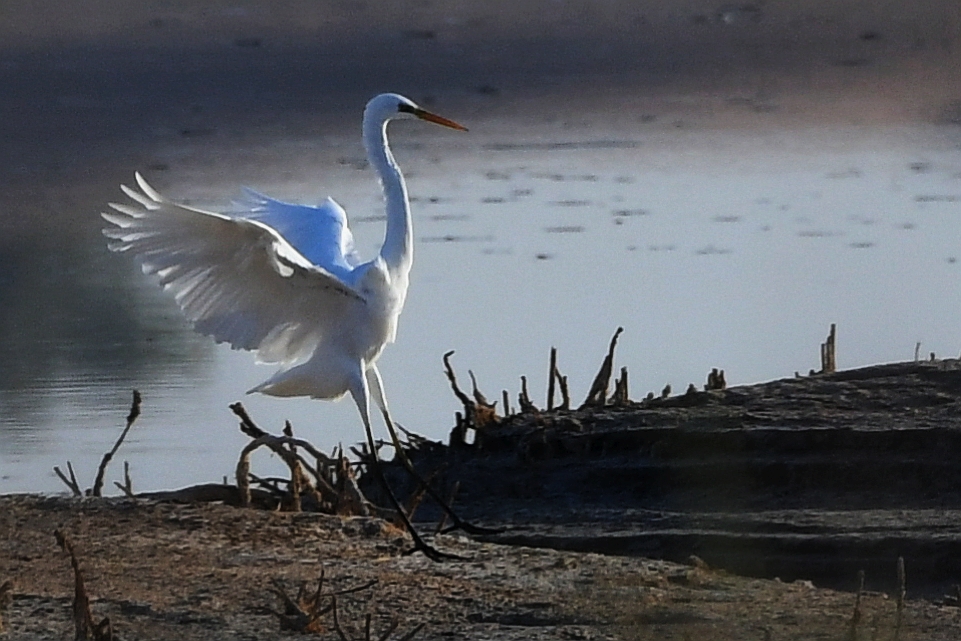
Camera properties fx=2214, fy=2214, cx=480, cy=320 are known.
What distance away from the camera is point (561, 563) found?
18.7 ft

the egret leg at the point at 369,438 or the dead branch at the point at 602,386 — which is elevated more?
the dead branch at the point at 602,386

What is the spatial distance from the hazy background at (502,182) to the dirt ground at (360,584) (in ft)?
4.35

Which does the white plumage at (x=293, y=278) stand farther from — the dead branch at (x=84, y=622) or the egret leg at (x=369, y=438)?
the dead branch at (x=84, y=622)

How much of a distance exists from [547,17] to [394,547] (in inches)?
429

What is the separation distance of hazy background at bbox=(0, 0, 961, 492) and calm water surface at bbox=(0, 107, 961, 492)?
0.02 meters

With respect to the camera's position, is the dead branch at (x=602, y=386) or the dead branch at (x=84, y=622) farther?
the dead branch at (x=602, y=386)

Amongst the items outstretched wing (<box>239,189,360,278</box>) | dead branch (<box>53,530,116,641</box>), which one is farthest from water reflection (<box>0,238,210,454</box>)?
dead branch (<box>53,530,116,641</box>)

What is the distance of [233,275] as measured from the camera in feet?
20.6

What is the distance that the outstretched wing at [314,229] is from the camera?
701 centimetres

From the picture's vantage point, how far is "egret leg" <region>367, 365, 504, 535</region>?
646 cm

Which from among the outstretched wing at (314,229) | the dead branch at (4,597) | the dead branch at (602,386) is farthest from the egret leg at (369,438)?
the dead branch at (4,597)

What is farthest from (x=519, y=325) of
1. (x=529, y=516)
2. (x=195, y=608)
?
(x=195, y=608)

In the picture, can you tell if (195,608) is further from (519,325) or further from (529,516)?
(519,325)

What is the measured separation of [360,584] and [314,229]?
194 centimetres
